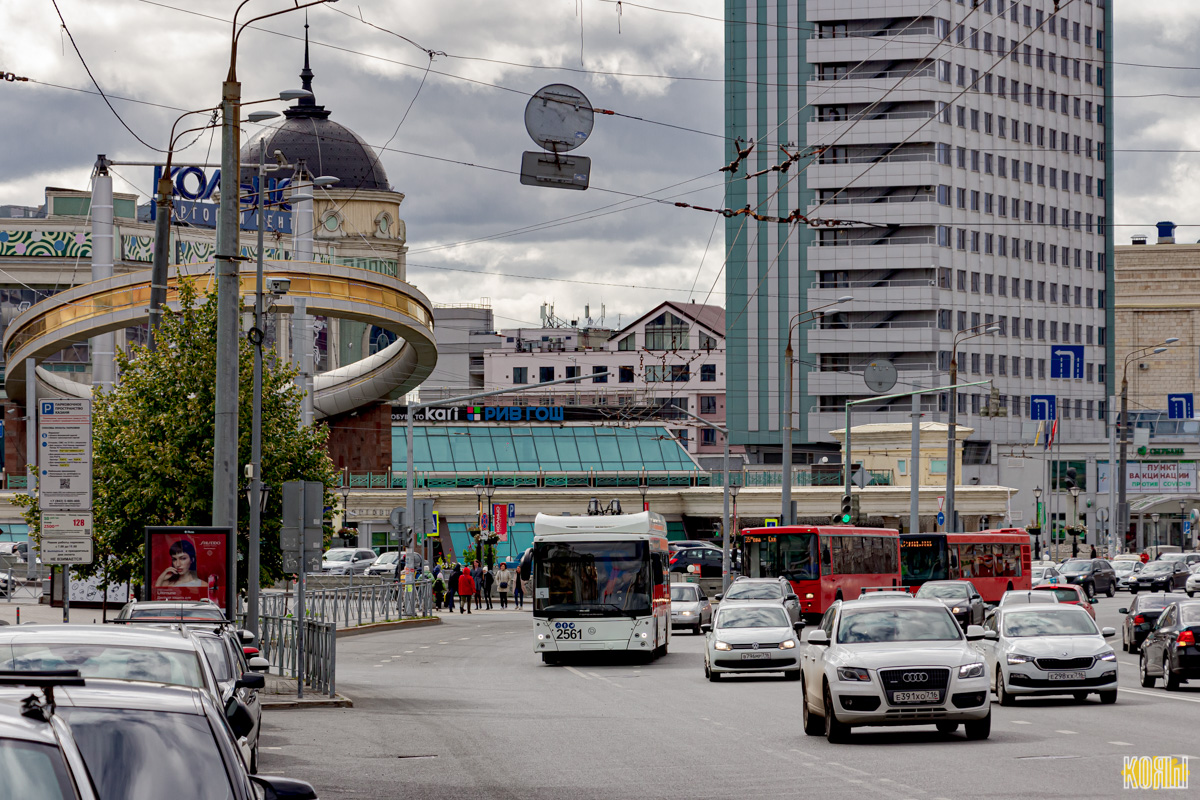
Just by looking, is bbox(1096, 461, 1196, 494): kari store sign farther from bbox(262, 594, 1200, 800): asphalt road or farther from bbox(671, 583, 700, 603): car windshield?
bbox(262, 594, 1200, 800): asphalt road

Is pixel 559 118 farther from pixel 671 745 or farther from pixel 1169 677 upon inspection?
pixel 1169 677

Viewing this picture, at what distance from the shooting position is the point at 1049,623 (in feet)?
74.6

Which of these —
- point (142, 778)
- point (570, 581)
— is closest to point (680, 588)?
point (570, 581)

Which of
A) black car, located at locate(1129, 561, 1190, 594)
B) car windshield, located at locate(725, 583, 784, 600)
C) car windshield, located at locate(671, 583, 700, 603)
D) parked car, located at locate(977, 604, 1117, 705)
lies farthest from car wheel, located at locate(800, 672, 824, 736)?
black car, located at locate(1129, 561, 1190, 594)

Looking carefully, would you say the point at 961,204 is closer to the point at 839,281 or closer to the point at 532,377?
the point at 839,281

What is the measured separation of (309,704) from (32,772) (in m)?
17.9

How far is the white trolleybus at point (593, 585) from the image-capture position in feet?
108

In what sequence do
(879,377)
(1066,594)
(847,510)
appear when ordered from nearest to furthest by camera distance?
(1066,594)
(847,510)
(879,377)

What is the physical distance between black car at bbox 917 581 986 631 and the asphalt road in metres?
8.58

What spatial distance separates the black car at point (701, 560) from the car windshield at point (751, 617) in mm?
39951

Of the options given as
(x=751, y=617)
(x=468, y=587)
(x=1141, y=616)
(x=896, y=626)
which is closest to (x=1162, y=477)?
(x=468, y=587)

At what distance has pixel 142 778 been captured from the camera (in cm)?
621

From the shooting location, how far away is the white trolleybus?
1296 inches

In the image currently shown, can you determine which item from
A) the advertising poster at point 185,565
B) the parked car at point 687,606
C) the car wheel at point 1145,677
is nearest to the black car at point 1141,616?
the car wheel at point 1145,677
